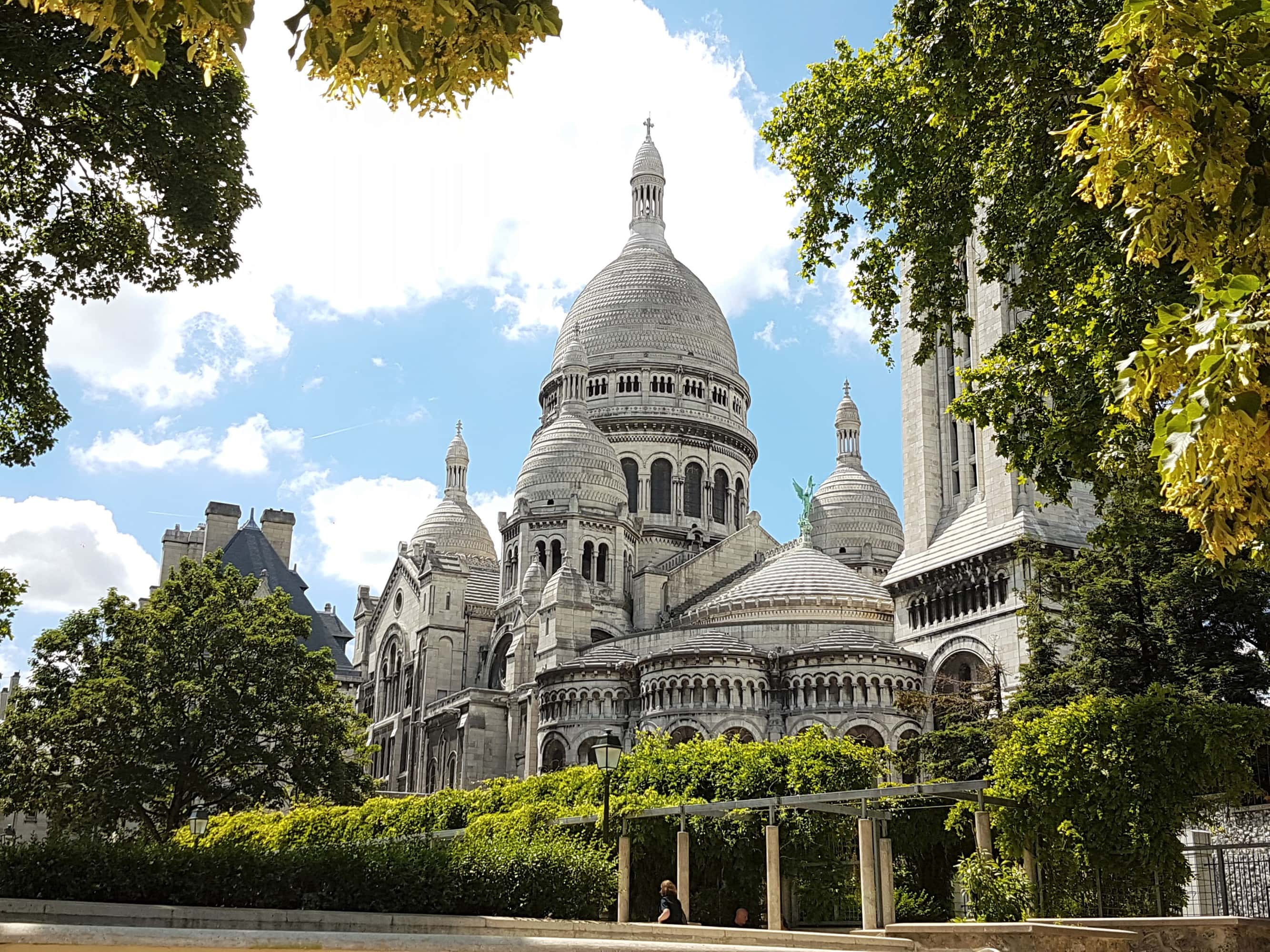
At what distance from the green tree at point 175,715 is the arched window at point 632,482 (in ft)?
119

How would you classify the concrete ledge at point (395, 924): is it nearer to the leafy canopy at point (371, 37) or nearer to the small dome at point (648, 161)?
the leafy canopy at point (371, 37)

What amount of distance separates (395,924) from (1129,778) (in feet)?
38.7

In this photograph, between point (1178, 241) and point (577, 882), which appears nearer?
point (1178, 241)

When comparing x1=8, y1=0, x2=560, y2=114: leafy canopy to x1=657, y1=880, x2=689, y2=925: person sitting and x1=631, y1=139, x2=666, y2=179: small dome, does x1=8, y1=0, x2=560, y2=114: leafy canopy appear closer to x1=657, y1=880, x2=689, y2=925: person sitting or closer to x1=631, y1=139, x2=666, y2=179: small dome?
x1=657, y1=880, x2=689, y2=925: person sitting

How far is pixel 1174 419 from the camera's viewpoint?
5469 millimetres

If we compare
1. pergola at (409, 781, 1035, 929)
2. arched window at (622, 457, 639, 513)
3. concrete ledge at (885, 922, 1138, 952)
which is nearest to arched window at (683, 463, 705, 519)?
arched window at (622, 457, 639, 513)

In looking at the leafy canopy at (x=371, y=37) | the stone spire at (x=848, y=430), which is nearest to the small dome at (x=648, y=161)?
the stone spire at (x=848, y=430)

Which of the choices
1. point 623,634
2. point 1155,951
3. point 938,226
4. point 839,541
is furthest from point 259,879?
point 839,541

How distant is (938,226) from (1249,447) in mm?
14441

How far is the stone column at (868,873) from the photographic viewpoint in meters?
20.5

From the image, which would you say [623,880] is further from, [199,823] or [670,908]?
[199,823]

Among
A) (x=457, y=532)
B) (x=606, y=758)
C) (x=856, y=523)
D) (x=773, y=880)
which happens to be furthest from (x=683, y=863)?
(x=457, y=532)

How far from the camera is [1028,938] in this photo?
49.8 ft

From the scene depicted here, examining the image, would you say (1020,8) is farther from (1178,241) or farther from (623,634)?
(623,634)
